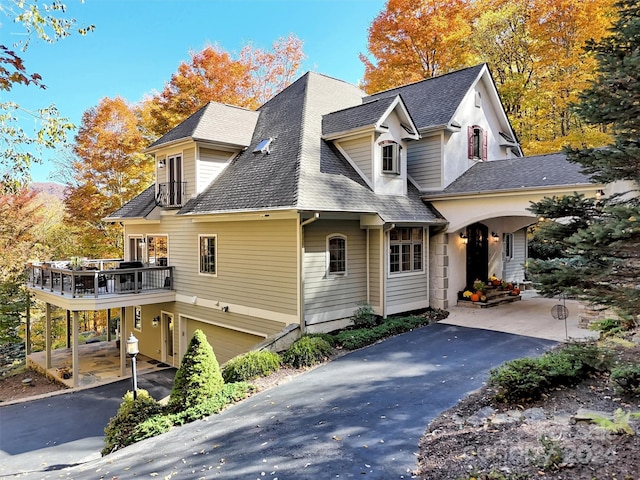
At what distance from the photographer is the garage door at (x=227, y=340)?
12.1 m

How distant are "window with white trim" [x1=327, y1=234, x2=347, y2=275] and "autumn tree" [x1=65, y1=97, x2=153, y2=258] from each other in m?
14.1

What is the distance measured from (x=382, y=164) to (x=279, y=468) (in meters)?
9.23

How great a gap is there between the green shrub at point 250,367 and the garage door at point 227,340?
9.52 ft

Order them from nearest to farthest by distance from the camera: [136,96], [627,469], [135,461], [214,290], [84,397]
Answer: [627,469]
[135,461]
[84,397]
[214,290]
[136,96]

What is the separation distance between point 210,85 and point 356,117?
1249 cm

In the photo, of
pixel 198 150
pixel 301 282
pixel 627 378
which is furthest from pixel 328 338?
pixel 198 150

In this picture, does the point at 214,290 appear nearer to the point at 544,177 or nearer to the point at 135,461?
the point at 135,461

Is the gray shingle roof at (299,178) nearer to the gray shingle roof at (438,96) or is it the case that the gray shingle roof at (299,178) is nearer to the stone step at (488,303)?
the gray shingle roof at (438,96)

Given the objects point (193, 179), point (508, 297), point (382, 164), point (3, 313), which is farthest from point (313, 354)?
point (3, 313)

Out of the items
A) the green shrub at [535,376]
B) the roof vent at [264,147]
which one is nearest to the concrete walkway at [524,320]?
the green shrub at [535,376]

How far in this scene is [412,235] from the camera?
12.5 m

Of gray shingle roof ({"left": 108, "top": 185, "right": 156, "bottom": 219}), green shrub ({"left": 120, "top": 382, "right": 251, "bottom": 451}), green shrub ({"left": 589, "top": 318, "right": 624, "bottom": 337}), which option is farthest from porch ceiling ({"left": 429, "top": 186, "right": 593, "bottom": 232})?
gray shingle roof ({"left": 108, "top": 185, "right": 156, "bottom": 219})

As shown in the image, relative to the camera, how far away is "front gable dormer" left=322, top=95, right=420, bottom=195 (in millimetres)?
11882

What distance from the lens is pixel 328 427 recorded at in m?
5.82
